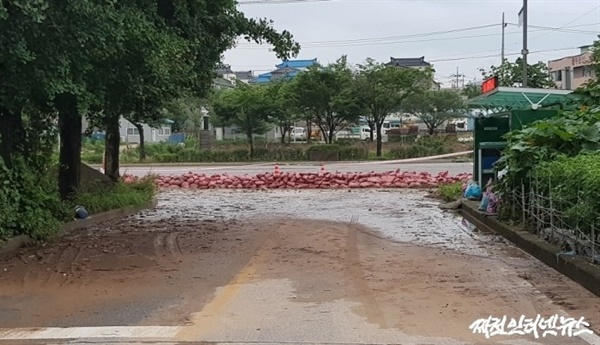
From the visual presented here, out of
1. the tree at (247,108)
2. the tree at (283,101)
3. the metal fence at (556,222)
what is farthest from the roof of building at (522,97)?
the tree at (247,108)

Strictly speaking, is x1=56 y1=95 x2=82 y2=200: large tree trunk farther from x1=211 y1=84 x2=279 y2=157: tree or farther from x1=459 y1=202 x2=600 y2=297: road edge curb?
x1=211 y1=84 x2=279 y2=157: tree

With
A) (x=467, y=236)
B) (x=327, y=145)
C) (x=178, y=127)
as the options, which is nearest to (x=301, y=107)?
(x=327, y=145)

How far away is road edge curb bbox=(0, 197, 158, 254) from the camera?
406 inches

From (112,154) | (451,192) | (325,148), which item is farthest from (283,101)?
(451,192)

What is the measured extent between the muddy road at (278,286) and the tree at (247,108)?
34992 millimetres

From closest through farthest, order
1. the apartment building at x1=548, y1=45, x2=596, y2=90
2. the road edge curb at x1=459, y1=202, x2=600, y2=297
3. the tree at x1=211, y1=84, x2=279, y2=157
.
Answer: the road edge curb at x1=459, y1=202, x2=600, y2=297 < the tree at x1=211, y1=84, x2=279, y2=157 < the apartment building at x1=548, y1=45, x2=596, y2=90

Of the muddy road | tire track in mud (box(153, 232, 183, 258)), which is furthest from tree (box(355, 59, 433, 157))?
tire track in mud (box(153, 232, 183, 258))

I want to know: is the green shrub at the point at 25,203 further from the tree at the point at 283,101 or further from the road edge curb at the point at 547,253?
the tree at the point at 283,101

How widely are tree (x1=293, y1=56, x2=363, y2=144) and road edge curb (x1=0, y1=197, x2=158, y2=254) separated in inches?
1122

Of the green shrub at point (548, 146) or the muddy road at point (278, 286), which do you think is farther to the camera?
the green shrub at point (548, 146)

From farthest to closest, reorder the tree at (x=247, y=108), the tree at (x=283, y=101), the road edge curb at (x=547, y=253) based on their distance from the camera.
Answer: the tree at (x=247, y=108) < the tree at (x=283, y=101) < the road edge curb at (x=547, y=253)

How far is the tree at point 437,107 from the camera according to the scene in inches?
2216

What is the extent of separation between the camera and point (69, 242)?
1135 cm

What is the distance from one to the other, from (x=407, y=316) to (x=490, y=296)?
1.26 m
